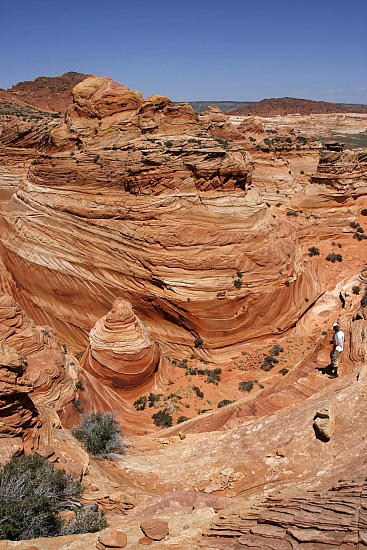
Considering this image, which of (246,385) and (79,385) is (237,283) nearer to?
(246,385)

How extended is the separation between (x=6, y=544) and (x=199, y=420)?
8.02 meters

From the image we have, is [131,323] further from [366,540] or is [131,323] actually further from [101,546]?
[366,540]

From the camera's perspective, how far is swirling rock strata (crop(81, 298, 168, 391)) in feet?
51.7

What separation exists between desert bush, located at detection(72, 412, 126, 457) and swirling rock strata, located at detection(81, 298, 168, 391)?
570 centimetres

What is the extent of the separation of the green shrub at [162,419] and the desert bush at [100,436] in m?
3.65

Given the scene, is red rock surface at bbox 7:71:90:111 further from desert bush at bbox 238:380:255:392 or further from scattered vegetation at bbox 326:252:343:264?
desert bush at bbox 238:380:255:392

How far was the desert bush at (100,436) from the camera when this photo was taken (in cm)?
915

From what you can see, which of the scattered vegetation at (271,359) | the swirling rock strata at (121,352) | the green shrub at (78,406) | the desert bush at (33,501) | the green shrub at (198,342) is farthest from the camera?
the green shrub at (198,342)

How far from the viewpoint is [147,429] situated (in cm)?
1313

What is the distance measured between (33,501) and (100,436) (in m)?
3.81

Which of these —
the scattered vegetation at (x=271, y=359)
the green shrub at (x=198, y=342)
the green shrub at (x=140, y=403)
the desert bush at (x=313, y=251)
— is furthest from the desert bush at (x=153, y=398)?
the desert bush at (x=313, y=251)

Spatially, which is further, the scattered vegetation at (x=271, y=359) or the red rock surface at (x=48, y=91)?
the red rock surface at (x=48, y=91)

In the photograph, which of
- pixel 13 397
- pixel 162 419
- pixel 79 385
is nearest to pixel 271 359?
pixel 162 419

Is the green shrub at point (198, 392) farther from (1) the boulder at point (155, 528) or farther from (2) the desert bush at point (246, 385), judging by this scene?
(1) the boulder at point (155, 528)
